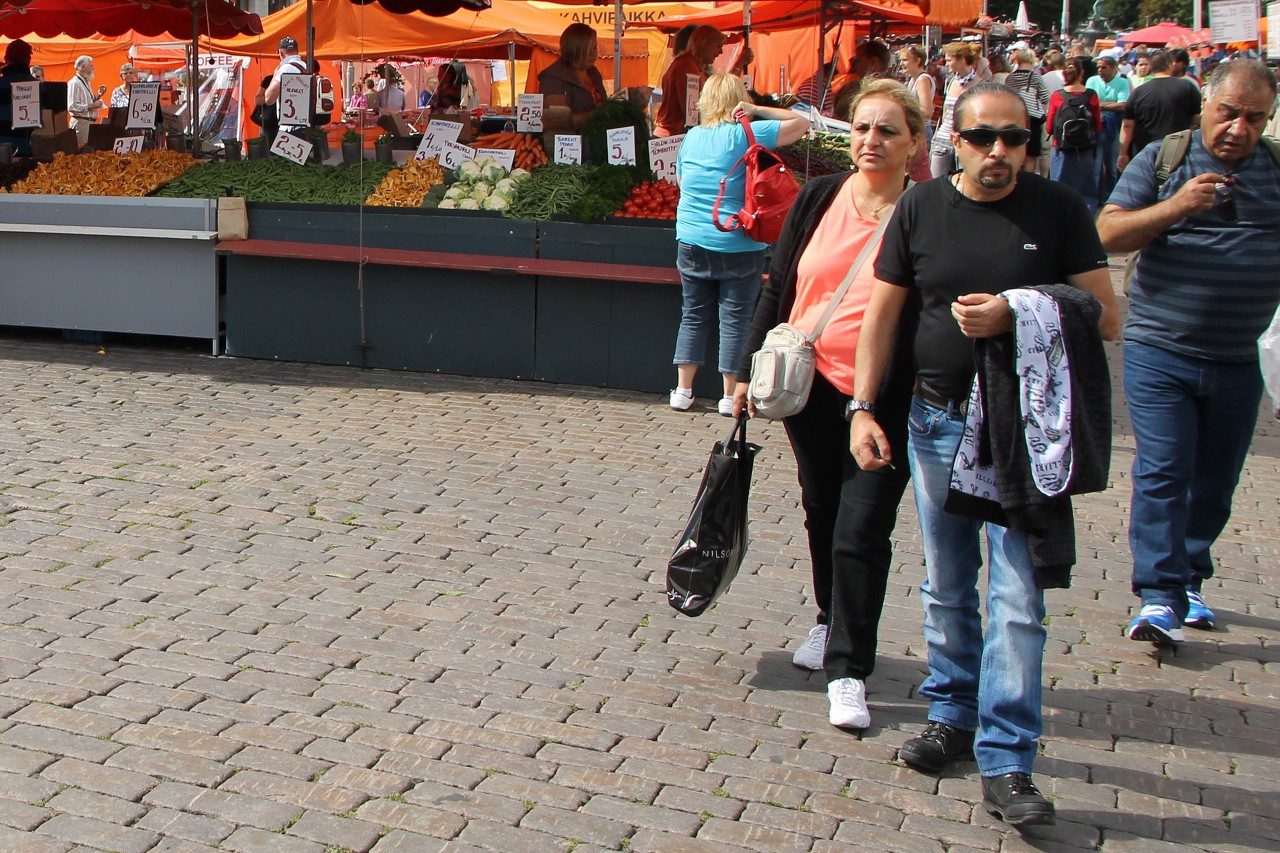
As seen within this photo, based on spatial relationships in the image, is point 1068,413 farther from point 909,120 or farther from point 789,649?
point 789,649

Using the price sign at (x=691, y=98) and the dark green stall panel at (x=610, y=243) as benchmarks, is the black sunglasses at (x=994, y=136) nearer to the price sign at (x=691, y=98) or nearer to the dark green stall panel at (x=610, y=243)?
the dark green stall panel at (x=610, y=243)

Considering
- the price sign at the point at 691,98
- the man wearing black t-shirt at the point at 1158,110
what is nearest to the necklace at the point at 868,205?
the price sign at the point at 691,98

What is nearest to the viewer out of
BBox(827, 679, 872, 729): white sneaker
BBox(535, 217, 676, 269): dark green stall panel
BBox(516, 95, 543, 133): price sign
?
BBox(827, 679, 872, 729): white sneaker

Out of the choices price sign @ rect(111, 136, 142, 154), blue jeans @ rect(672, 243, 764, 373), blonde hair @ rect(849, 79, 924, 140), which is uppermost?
price sign @ rect(111, 136, 142, 154)

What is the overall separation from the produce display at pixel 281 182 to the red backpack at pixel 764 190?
2927 mm

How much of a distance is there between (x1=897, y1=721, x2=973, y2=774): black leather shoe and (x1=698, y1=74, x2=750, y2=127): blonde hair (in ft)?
14.9

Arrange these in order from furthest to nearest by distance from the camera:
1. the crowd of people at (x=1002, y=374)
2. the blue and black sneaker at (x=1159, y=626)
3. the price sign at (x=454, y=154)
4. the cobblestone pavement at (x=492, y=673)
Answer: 1. the price sign at (x=454, y=154)
2. the blue and black sneaker at (x=1159, y=626)
3. the cobblestone pavement at (x=492, y=673)
4. the crowd of people at (x=1002, y=374)

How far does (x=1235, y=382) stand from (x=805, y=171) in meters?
5.01

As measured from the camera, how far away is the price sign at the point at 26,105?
11.7m

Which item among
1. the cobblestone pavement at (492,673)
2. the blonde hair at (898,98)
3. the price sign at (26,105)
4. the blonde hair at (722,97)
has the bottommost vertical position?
the cobblestone pavement at (492,673)

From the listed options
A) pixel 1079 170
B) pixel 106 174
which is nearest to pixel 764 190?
pixel 106 174

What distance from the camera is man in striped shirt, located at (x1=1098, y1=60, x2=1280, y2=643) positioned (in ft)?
15.3

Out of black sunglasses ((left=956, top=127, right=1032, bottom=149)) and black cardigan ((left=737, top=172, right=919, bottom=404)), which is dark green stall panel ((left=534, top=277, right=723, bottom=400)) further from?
black sunglasses ((left=956, top=127, right=1032, bottom=149))

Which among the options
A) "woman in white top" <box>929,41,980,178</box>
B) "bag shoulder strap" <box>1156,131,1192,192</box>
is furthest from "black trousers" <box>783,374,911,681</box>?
"woman in white top" <box>929,41,980,178</box>
